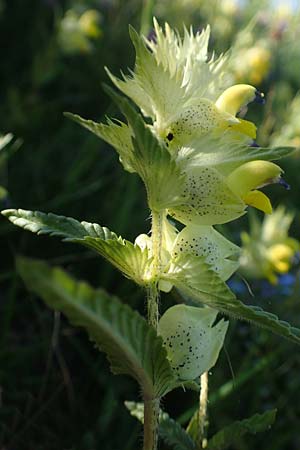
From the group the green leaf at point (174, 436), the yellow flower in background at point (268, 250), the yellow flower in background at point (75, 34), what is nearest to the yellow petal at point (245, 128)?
the green leaf at point (174, 436)

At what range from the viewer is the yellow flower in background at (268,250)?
81.9 inches

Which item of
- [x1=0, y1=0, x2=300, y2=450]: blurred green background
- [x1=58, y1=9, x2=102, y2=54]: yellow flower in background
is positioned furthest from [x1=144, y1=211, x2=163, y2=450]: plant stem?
[x1=58, y1=9, x2=102, y2=54]: yellow flower in background

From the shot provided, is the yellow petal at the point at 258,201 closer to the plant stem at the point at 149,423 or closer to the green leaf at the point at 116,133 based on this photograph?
the green leaf at the point at 116,133

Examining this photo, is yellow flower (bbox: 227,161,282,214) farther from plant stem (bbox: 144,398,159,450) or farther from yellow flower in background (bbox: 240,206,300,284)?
yellow flower in background (bbox: 240,206,300,284)

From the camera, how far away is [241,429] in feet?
2.65

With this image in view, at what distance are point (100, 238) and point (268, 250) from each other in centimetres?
147

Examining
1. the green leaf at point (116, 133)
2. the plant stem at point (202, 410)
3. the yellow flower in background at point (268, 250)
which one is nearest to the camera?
the green leaf at point (116, 133)

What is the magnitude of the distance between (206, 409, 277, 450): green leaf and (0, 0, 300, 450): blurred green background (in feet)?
0.71

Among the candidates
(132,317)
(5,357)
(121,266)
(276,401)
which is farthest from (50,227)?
(276,401)

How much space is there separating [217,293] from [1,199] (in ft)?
2.78

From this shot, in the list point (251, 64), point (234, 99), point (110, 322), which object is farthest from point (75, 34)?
point (110, 322)

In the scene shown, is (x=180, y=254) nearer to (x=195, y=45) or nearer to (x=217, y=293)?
(x=217, y=293)

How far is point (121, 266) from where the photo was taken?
735 millimetres

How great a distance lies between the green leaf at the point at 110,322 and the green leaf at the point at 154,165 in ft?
0.53
